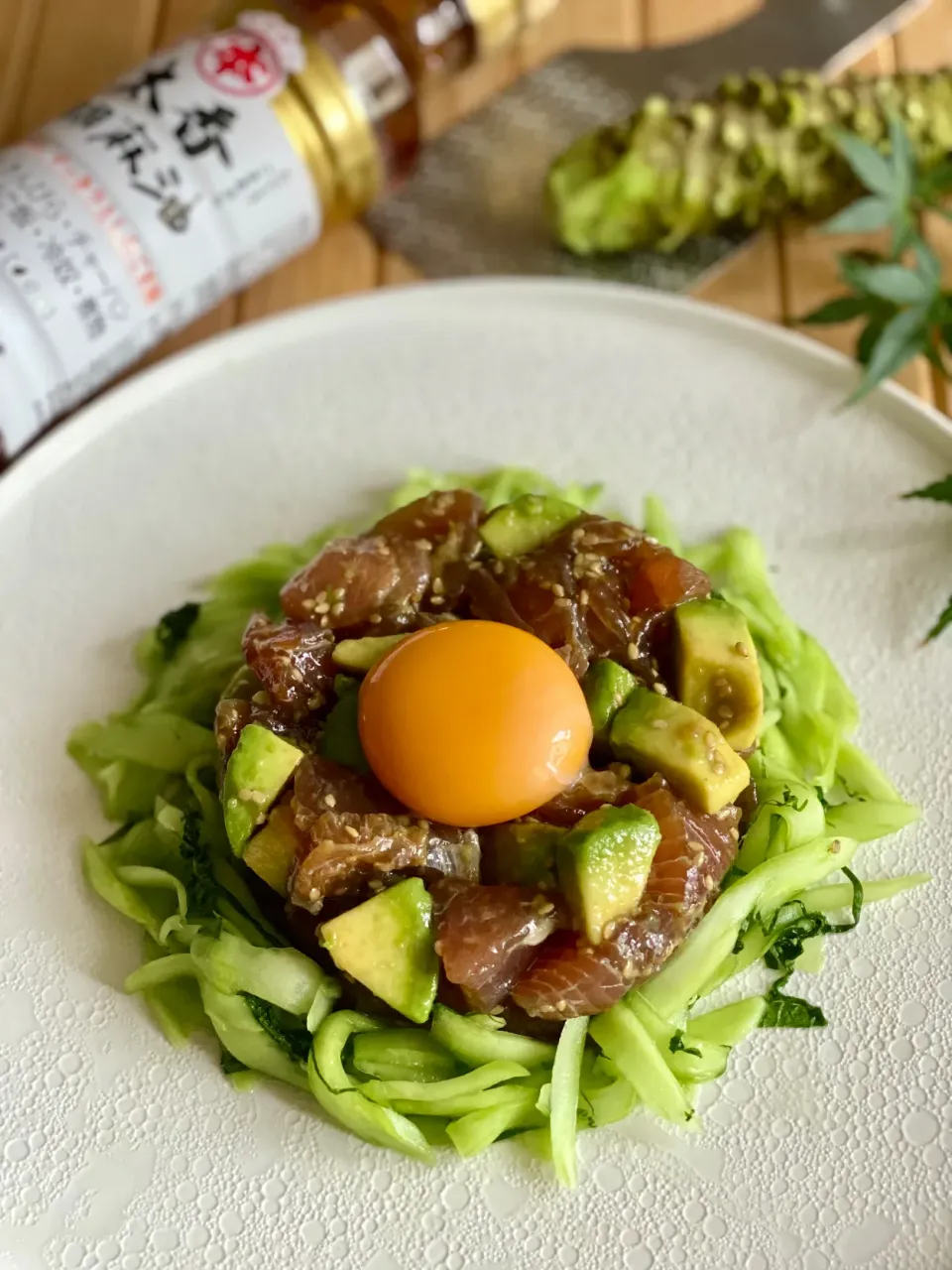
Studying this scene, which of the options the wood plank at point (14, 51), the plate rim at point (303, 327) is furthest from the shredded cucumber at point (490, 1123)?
the wood plank at point (14, 51)

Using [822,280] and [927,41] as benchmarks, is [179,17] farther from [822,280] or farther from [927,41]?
[927,41]

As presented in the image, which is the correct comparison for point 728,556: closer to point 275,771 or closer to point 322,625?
point 322,625

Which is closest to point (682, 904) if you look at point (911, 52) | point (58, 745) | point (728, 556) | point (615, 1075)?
point (615, 1075)

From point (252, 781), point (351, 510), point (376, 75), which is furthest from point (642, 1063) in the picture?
point (376, 75)

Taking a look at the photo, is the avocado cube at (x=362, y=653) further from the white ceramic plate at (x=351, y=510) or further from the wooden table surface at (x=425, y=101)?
the wooden table surface at (x=425, y=101)

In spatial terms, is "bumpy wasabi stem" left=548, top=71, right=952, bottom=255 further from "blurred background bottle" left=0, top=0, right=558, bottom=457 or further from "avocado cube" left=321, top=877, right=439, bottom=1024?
"avocado cube" left=321, top=877, right=439, bottom=1024

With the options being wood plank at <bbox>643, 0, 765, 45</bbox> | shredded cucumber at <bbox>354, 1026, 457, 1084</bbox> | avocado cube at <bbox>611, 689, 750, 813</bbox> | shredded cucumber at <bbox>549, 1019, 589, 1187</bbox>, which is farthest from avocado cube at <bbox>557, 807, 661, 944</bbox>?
wood plank at <bbox>643, 0, 765, 45</bbox>
